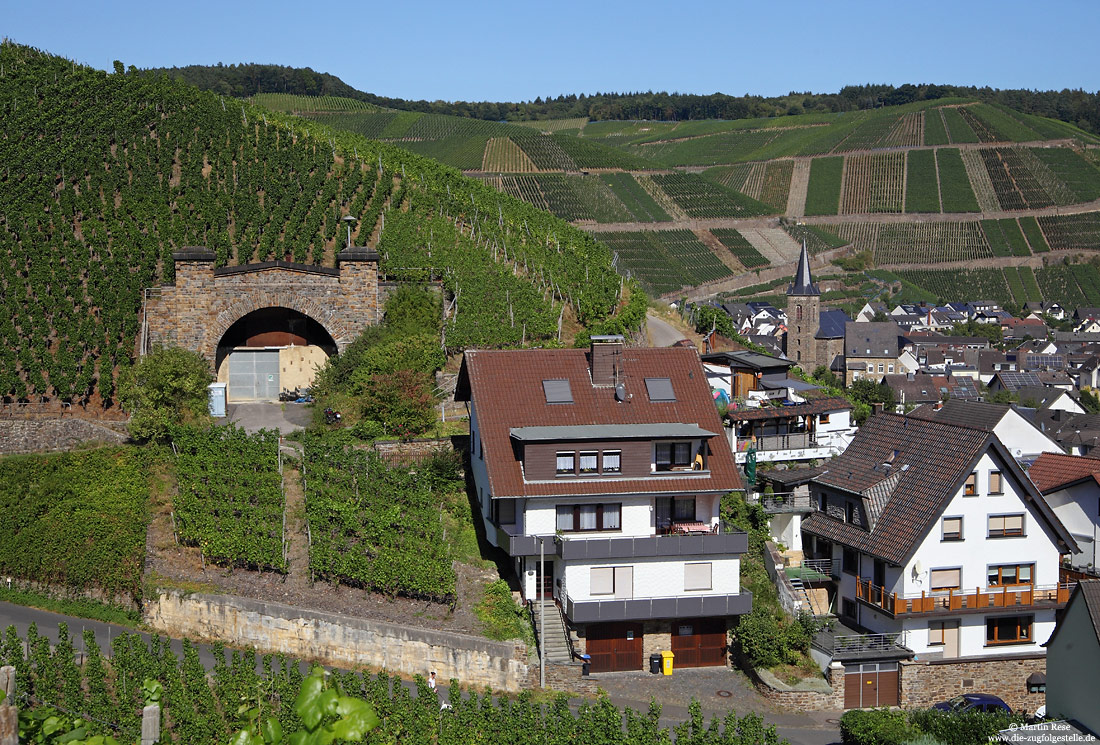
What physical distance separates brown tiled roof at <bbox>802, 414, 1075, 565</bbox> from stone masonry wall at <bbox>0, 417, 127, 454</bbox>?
2345cm

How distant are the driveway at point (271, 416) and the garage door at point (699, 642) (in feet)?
54.4

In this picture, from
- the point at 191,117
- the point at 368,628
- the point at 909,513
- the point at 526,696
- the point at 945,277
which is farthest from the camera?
the point at 945,277

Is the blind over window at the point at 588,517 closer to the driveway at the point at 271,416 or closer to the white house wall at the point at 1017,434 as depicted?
the driveway at the point at 271,416

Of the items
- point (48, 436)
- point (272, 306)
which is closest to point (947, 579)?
point (272, 306)

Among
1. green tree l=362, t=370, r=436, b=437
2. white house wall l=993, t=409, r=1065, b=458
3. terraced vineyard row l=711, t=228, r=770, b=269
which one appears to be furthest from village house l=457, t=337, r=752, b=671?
terraced vineyard row l=711, t=228, r=770, b=269

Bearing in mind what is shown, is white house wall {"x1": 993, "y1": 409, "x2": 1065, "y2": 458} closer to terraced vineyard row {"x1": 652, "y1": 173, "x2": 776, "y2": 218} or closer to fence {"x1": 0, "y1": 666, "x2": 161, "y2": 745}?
fence {"x1": 0, "y1": 666, "x2": 161, "y2": 745}

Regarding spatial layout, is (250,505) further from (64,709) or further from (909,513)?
(909,513)

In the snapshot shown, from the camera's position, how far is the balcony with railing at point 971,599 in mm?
32094

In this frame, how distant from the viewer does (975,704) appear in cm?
2933

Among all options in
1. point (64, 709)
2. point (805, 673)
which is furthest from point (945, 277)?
point (64, 709)

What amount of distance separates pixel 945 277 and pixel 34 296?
13901 cm

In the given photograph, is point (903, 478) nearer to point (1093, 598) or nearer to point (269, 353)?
point (1093, 598)

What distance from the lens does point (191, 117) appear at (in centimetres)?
6862

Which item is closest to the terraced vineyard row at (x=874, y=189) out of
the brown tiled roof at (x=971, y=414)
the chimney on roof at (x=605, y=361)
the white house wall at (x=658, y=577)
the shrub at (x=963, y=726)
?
the brown tiled roof at (x=971, y=414)
